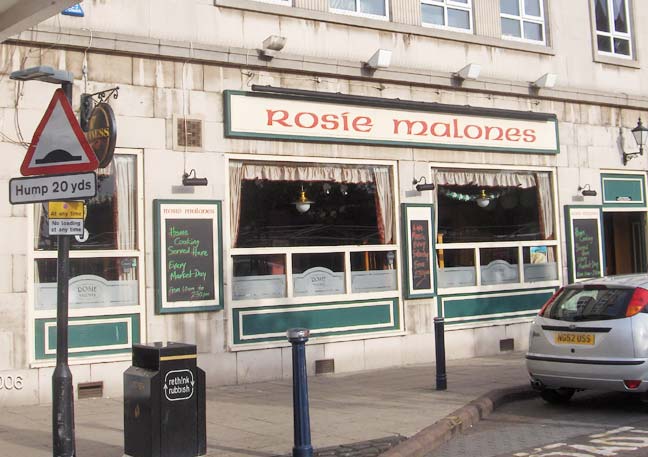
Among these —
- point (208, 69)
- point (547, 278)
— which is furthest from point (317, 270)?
point (547, 278)

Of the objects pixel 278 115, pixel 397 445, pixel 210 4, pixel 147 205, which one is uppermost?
pixel 210 4

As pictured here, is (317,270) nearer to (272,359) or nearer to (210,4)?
(272,359)

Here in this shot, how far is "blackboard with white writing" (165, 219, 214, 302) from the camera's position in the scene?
11.0 meters

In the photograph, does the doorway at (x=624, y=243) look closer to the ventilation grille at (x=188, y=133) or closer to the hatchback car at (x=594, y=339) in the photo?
the hatchback car at (x=594, y=339)

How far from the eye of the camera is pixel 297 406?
6.93 meters

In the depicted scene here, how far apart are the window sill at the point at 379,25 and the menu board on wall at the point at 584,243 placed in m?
3.23

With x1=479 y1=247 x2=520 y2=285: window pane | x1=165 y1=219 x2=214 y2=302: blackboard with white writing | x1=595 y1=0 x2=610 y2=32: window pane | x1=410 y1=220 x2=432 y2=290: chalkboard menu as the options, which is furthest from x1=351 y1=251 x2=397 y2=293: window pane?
x1=595 y1=0 x2=610 y2=32: window pane

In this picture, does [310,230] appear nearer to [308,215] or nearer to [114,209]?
[308,215]

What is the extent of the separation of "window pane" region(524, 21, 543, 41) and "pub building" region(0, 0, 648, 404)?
137 mm

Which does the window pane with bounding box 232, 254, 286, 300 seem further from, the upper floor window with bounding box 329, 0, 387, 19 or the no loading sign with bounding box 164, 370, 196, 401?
the no loading sign with bounding box 164, 370, 196, 401

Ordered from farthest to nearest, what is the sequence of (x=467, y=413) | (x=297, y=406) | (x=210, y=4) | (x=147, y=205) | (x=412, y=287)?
(x=412, y=287) < (x=210, y=4) < (x=147, y=205) < (x=467, y=413) < (x=297, y=406)

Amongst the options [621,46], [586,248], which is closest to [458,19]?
[621,46]

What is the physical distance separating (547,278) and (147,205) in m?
8.09

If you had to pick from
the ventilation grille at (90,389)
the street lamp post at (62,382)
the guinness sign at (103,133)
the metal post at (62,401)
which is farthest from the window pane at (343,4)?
the metal post at (62,401)
